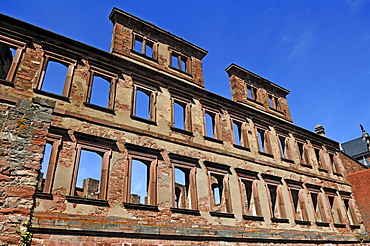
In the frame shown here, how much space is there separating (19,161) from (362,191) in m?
21.9

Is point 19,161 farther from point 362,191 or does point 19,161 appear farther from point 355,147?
point 355,147

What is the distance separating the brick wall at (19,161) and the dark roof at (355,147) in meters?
38.0

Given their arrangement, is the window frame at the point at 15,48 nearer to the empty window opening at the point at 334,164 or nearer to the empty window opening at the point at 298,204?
the empty window opening at the point at 298,204

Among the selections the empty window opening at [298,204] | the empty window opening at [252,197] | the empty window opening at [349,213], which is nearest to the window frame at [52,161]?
the empty window opening at [252,197]

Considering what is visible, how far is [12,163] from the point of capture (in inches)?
226

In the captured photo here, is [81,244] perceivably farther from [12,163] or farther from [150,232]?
[12,163]

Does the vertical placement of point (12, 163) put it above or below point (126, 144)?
below

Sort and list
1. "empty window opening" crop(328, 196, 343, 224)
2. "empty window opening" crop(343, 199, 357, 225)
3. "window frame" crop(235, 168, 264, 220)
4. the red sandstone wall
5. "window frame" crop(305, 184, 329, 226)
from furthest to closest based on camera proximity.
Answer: the red sandstone wall
"empty window opening" crop(343, 199, 357, 225)
"empty window opening" crop(328, 196, 343, 224)
"window frame" crop(305, 184, 329, 226)
"window frame" crop(235, 168, 264, 220)

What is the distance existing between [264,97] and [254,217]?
9.50 meters

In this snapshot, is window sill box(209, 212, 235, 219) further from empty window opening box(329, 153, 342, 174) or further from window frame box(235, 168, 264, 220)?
empty window opening box(329, 153, 342, 174)

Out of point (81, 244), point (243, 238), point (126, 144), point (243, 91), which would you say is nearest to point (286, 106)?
point (243, 91)

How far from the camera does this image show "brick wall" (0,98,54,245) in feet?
17.5

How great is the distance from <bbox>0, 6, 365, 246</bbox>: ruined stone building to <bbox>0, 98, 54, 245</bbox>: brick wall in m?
0.02

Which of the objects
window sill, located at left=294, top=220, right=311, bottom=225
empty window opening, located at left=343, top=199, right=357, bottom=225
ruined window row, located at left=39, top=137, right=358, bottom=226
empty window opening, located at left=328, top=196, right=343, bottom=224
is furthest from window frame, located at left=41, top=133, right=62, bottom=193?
empty window opening, located at left=343, top=199, right=357, bottom=225
